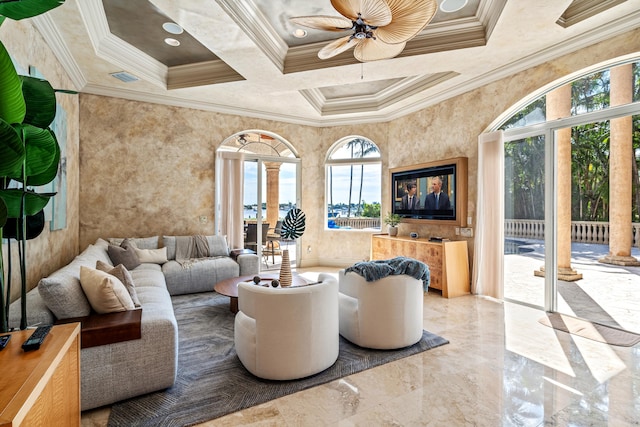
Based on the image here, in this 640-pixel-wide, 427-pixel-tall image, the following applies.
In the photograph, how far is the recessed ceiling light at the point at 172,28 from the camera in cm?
356

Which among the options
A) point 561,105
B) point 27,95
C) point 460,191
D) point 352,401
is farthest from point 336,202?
point 27,95

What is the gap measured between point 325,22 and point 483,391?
313 cm

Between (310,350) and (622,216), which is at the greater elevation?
(622,216)

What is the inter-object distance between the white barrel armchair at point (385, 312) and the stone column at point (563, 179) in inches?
90.9

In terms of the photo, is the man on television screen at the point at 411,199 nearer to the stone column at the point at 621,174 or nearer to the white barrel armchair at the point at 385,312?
the stone column at the point at 621,174

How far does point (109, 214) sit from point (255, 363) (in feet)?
13.3

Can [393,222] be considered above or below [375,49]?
below

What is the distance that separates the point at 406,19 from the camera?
253cm

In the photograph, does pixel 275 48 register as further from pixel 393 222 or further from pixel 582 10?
pixel 393 222

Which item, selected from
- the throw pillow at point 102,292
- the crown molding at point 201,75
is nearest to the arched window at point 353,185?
the crown molding at point 201,75

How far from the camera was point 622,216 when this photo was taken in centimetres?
330

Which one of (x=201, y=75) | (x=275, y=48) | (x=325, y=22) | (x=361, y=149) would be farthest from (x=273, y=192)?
(x=325, y=22)

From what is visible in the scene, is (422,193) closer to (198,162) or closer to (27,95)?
(198,162)

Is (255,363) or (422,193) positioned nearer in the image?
(255,363)
